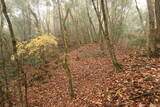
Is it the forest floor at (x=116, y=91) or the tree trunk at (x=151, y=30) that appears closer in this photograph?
the forest floor at (x=116, y=91)

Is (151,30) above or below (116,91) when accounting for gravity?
above

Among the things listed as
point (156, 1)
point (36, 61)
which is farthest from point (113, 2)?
point (156, 1)

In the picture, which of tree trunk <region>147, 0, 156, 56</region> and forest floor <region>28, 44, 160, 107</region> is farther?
tree trunk <region>147, 0, 156, 56</region>

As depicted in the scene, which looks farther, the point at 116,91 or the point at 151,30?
the point at 151,30

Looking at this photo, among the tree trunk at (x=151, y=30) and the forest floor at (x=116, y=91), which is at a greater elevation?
the tree trunk at (x=151, y=30)

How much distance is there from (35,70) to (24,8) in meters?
15.2

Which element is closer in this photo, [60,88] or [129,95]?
[129,95]

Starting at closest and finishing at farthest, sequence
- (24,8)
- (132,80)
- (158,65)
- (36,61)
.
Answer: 1. (132,80)
2. (158,65)
3. (36,61)
4. (24,8)

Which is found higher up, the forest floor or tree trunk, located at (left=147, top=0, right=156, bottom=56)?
tree trunk, located at (left=147, top=0, right=156, bottom=56)

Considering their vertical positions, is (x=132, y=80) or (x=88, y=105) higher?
(x=132, y=80)

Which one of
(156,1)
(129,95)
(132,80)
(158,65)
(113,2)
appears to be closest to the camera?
(129,95)

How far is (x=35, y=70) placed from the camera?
43.5ft

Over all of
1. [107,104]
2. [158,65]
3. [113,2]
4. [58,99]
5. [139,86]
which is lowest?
[58,99]

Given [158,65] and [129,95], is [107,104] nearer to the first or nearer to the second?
[129,95]
